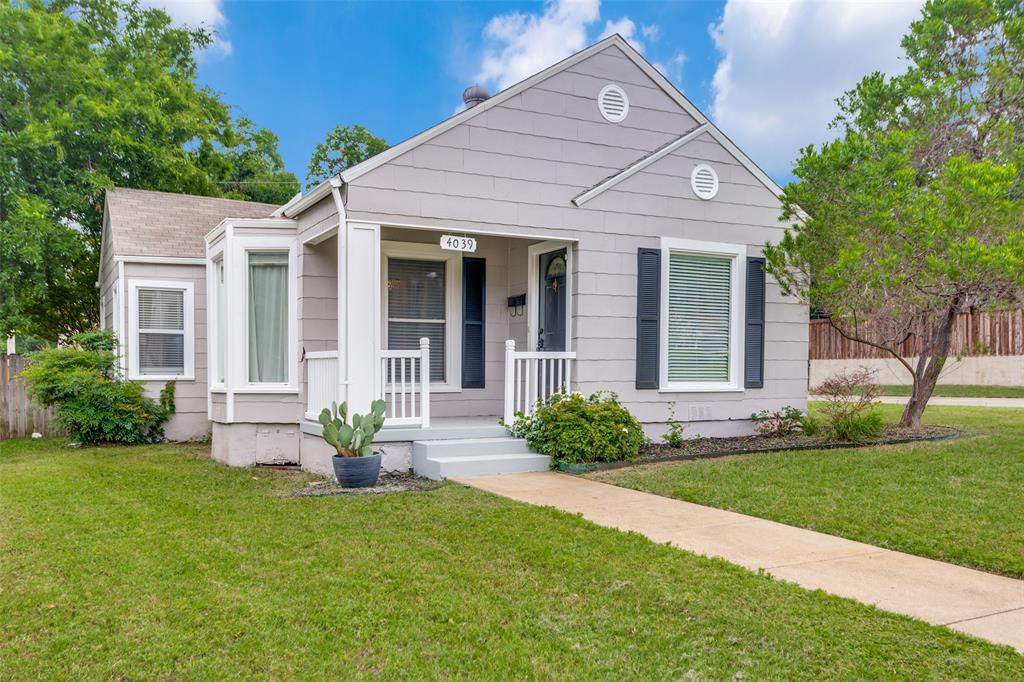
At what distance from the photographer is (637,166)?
29.2 feet

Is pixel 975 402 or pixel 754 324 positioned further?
pixel 975 402

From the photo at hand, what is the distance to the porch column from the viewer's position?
24.4 ft

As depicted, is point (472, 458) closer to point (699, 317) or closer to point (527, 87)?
point (699, 317)

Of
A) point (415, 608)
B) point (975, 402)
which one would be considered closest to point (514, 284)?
point (415, 608)

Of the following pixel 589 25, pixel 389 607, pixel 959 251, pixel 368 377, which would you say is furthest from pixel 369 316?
pixel 589 25

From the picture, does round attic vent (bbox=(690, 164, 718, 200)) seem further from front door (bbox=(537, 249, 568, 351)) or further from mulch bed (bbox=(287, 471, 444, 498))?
mulch bed (bbox=(287, 471, 444, 498))

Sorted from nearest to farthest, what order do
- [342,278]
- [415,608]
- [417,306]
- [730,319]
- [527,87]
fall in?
[415,608] → [342,278] → [527,87] → [730,319] → [417,306]

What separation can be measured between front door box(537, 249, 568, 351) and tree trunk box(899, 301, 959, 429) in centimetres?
481

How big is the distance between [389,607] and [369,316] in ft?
14.2

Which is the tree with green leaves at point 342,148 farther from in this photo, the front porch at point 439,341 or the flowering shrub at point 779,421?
the flowering shrub at point 779,421

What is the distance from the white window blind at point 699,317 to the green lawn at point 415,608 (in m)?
4.13

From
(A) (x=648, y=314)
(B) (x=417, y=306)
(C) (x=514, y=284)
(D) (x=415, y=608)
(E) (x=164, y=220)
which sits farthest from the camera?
(E) (x=164, y=220)

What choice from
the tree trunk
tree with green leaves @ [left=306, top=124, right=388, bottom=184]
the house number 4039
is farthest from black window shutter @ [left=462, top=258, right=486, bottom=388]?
tree with green leaves @ [left=306, top=124, right=388, bottom=184]

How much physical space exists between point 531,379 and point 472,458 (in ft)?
5.09
